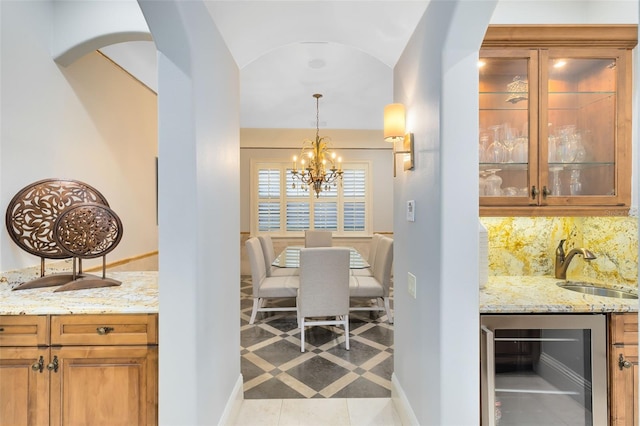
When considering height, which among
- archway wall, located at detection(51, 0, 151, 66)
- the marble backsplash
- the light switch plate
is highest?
archway wall, located at detection(51, 0, 151, 66)

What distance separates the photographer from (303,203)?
6.24m

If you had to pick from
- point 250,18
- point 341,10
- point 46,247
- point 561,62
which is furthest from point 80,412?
point 561,62

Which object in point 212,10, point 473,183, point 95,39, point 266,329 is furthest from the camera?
point 266,329

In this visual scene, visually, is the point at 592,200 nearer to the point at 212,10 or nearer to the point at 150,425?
the point at 212,10

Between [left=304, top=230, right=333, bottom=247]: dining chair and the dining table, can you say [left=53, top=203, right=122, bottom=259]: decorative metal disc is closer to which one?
the dining table

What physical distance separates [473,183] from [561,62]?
1173 mm

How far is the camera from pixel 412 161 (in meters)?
1.78

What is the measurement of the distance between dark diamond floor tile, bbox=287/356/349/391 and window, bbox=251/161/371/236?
3.52 metres

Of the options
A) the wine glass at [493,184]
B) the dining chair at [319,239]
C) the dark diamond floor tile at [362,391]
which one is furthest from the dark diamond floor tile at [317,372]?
the dining chair at [319,239]

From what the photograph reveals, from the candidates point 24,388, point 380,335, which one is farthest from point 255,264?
point 24,388

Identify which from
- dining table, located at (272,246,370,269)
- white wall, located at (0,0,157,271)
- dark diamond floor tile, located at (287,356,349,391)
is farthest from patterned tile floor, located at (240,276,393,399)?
white wall, located at (0,0,157,271)

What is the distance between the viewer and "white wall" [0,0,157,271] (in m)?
1.98

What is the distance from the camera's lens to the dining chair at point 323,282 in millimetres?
2959

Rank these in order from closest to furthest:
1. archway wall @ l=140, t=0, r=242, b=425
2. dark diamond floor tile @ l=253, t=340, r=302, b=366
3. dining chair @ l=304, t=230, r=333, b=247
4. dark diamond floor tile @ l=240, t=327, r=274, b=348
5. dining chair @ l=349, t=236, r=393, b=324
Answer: archway wall @ l=140, t=0, r=242, b=425, dark diamond floor tile @ l=253, t=340, r=302, b=366, dark diamond floor tile @ l=240, t=327, r=274, b=348, dining chair @ l=349, t=236, r=393, b=324, dining chair @ l=304, t=230, r=333, b=247
